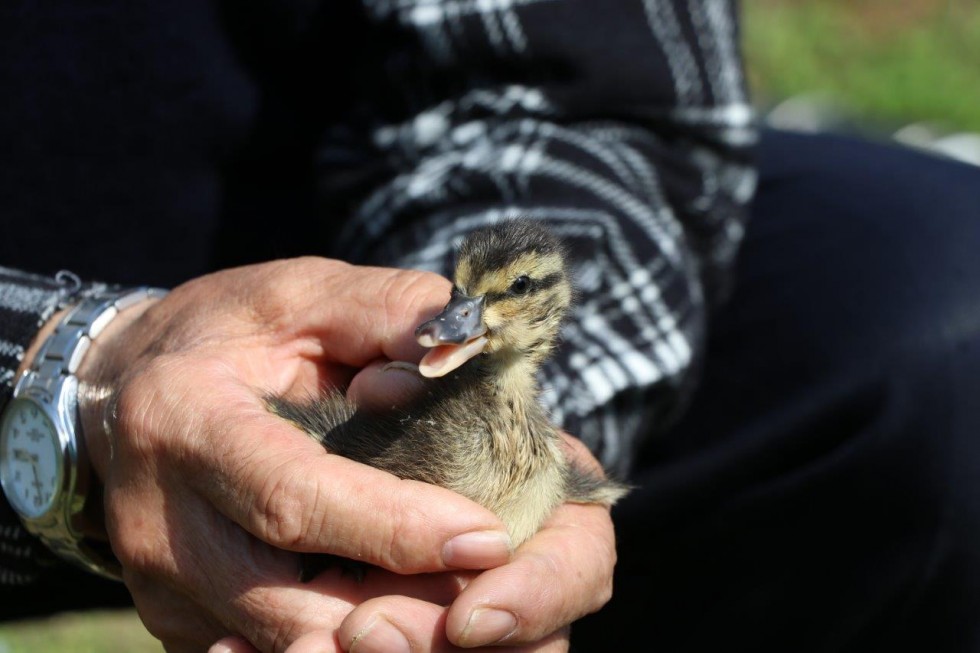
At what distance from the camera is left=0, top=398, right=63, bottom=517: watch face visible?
201 cm

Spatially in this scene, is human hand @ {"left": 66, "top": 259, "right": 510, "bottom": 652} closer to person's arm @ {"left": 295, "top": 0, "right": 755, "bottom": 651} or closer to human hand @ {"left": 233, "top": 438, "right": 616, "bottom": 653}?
human hand @ {"left": 233, "top": 438, "right": 616, "bottom": 653}

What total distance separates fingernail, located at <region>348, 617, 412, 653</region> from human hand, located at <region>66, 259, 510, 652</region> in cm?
9

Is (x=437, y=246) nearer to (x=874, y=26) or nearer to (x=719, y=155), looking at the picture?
(x=719, y=155)

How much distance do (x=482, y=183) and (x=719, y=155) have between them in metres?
0.68

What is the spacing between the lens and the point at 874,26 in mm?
8328

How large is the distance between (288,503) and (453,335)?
331 millimetres

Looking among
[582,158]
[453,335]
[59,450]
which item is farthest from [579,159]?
[59,450]

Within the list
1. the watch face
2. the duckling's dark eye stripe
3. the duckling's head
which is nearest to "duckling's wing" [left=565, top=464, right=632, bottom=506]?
the duckling's head

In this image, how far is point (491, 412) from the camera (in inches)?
72.2

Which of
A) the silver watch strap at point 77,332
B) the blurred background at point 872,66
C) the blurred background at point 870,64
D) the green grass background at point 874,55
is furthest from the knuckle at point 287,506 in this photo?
the green grass background at point 874,55

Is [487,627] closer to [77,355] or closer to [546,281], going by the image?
[546,281]

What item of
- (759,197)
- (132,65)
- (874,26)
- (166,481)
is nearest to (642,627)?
(759,197)

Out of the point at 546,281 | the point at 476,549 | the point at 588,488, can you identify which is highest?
the point at 546,281

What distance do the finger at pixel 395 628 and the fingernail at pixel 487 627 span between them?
0.06m
